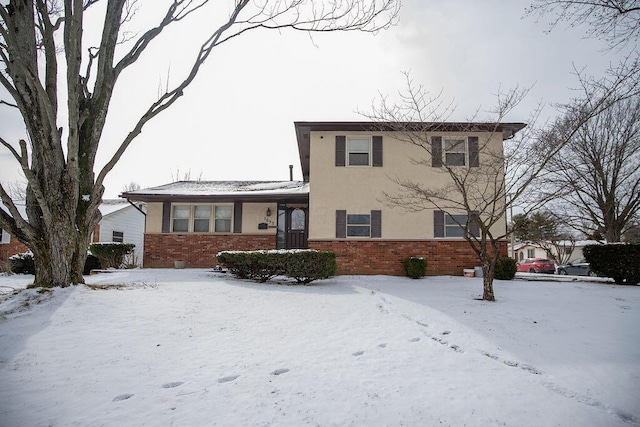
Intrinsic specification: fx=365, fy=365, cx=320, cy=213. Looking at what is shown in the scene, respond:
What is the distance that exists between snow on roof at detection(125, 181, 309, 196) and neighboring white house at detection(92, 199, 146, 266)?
4146 mm

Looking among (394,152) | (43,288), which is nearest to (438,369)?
(43,288)

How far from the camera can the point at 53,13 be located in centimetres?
832

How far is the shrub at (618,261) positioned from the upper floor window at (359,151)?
772 centimetres

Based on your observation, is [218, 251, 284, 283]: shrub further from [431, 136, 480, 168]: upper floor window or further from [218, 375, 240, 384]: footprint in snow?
[431, 136, 480, 168]: upper floor window

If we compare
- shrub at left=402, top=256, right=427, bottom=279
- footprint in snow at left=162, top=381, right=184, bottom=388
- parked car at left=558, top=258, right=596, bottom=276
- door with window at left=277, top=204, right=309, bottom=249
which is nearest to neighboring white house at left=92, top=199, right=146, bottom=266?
door with window at left=277, top=204, right=309, bottom=249

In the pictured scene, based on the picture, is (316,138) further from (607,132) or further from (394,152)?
(607,132)

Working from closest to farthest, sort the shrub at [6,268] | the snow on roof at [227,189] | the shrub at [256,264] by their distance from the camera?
1. the shrub at [256,264]
2. the shrub at [6,268]
3. the snow on roof at [227,189]

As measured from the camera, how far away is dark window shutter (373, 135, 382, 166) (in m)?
13.3

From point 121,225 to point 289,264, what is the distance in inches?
670

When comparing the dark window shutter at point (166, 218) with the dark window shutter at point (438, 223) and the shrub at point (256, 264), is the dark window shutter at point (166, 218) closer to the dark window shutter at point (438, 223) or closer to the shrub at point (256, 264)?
the shrub at point (256, 264)

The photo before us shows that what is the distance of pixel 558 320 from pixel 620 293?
4.68 m

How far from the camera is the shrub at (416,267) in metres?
12.1

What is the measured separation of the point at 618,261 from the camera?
10.9 m

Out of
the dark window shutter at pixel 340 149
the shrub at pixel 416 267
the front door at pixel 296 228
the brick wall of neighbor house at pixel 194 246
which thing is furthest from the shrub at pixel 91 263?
the shrub at pixel 416 267
